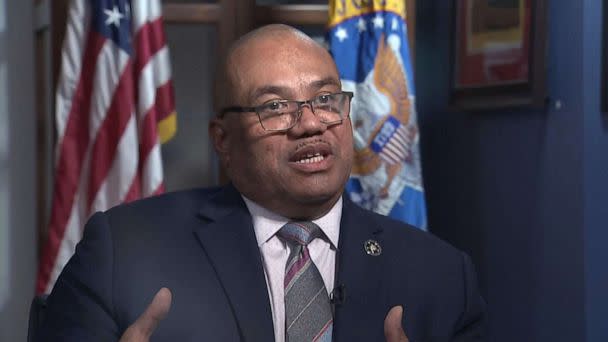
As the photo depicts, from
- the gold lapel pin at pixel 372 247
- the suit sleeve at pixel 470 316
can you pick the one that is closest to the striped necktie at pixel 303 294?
the gold lapel pin at pixel 372 247

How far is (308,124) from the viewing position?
156 centimetres

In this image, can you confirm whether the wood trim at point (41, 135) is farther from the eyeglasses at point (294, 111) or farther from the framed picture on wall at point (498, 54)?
the eyeglasses at point (294, 111)

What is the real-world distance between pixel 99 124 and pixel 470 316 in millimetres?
2019

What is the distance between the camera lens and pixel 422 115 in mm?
4562

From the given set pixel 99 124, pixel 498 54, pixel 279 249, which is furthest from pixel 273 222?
pixel 498 54

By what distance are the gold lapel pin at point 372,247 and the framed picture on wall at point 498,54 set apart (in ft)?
6.45

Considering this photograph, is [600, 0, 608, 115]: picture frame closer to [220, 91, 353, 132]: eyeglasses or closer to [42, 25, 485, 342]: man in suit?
[42, 25, 485, 342]: man in suit

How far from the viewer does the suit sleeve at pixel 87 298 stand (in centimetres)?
149

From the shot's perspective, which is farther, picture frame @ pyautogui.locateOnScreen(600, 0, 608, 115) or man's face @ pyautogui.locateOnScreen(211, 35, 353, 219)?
picture frame @ pyautogui.locateOnScreen(600, 0, 608, 115)

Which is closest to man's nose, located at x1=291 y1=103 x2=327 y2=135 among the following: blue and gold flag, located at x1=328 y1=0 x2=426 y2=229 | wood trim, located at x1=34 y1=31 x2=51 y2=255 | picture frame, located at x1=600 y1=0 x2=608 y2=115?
picture frame, located at x1=600 y1=0 x2=608 y2=115

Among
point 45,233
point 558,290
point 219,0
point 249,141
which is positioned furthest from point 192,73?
point 249,141

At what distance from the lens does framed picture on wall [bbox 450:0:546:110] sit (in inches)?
138

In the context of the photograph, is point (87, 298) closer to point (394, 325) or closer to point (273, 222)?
point (273, 222)

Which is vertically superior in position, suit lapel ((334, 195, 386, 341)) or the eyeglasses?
the eyeglasses
